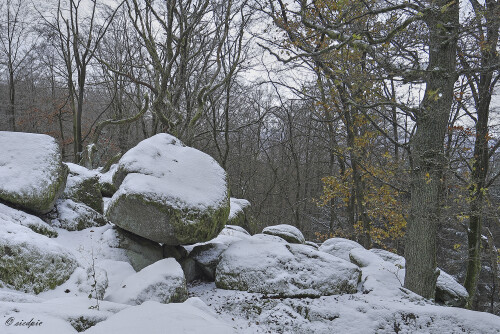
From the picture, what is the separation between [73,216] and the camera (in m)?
5.45

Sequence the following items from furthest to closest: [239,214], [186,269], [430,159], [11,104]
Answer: [11,104]
[239,214]
[186,269]
[430,159]

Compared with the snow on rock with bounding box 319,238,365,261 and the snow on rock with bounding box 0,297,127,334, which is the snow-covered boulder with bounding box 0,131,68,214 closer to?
the snow on rock with bounding box 0,297,127,334

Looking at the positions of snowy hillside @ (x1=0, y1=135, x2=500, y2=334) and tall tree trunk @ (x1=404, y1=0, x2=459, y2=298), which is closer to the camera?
snowy hillside @ (x1=0, y1=135, x2=500, y2=334)

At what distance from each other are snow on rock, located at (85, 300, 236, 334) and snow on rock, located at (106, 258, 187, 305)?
5.36ft

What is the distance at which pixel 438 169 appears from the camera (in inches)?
183

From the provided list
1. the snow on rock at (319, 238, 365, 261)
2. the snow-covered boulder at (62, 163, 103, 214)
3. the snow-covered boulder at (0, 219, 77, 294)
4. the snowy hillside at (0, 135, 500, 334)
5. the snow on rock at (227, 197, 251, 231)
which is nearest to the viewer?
→ the snow-covered boulder at (0, 219, 77, 294)

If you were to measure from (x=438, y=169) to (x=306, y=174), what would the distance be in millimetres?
13410

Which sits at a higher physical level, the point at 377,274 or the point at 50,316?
the point at 50,316

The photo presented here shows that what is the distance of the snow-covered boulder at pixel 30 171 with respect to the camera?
4.66 m

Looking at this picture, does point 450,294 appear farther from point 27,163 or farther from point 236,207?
point 27,163

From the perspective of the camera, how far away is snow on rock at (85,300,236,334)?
2004 mm

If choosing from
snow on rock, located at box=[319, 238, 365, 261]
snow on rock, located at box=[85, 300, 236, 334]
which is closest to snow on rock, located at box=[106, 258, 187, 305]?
snow on rock, located at box=[85, 300, 236, 334]

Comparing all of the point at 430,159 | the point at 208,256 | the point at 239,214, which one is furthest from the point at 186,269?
the point at 430,159

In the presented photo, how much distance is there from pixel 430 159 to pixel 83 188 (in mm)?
6425
